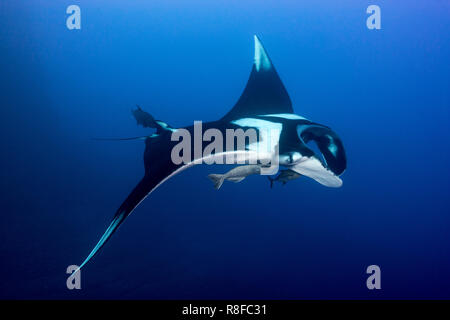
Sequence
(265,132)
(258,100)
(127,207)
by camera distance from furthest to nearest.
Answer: (258,100) → (265,132) → (127,207)

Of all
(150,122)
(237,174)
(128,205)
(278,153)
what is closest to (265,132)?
(278,153)

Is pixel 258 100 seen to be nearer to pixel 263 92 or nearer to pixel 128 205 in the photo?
pixel 263 92

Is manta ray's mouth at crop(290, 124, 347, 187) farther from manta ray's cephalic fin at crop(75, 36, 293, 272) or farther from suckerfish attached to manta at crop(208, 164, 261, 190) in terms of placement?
manta ray's cephalic fin at crop(75, 36, 293, 272)

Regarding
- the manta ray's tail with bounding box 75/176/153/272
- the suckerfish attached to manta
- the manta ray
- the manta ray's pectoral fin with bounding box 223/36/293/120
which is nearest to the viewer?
the manta ray's tail with bounding box 75/176/153/272

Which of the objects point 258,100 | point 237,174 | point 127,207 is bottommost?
point 127,207

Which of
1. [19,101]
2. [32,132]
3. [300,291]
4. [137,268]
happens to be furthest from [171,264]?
[19,101]

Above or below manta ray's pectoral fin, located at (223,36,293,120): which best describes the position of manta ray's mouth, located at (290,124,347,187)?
below

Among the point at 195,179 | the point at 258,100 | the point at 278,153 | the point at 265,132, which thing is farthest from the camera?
the point at 195,179

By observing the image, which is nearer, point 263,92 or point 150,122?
point 150,122

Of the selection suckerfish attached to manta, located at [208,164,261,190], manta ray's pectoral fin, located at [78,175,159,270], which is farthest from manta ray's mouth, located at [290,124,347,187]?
manta ray's pectoral fin, located at [78,175,159,270]

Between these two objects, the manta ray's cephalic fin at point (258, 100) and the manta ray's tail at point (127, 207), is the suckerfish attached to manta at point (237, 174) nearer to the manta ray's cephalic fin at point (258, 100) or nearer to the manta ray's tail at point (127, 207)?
the manta ray's cephalic fin at point (258, 100)

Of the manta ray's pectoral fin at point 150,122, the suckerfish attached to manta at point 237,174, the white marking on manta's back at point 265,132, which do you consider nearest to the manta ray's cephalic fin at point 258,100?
the manta ray's pectoral fin at point 150,122
